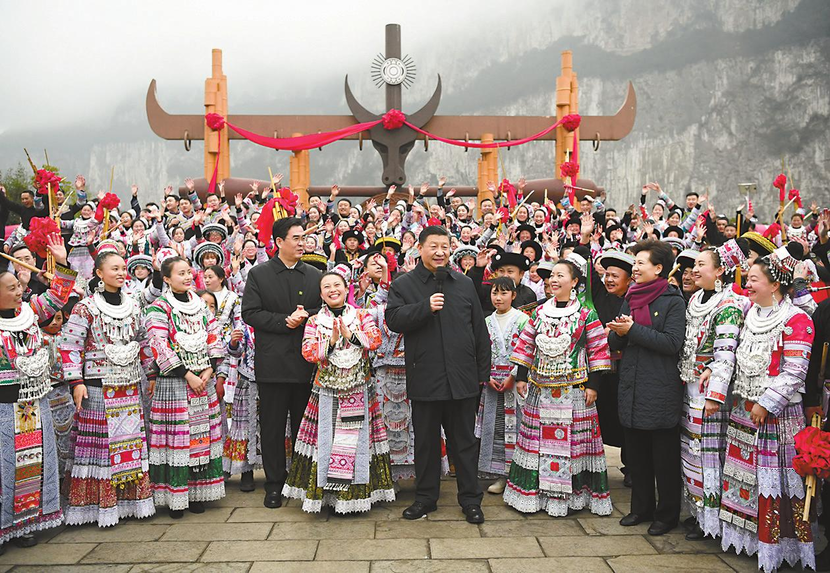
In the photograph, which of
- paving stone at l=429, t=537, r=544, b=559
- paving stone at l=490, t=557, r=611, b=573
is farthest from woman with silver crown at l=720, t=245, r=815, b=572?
paving stone at l=429, t=537, r=544, b=559

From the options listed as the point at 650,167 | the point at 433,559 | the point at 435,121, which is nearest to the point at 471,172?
the point at 650,167

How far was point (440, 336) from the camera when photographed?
14.0ft

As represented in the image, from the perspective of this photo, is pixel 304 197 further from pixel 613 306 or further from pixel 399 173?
pixel 613 306

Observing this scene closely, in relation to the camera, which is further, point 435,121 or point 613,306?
point 435,121

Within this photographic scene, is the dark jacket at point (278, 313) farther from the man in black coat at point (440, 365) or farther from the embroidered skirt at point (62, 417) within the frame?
the embroidered skirt at point (62, 417)

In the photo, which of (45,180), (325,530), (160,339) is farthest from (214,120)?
(325,530)

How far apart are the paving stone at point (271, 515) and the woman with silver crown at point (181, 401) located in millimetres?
232

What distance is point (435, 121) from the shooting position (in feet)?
57.3

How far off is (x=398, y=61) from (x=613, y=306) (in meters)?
13.8

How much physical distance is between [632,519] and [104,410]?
3.56m

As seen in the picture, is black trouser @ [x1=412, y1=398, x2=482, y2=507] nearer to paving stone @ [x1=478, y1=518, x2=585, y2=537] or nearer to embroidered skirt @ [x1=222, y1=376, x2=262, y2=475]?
paving stone @ [x1=478, y1=518, x2=585, y2=537]

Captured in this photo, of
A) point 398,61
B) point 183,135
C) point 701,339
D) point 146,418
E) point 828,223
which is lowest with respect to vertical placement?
point 146,418

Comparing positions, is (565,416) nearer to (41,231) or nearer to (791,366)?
(791,366)

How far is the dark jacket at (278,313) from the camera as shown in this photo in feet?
14.8
